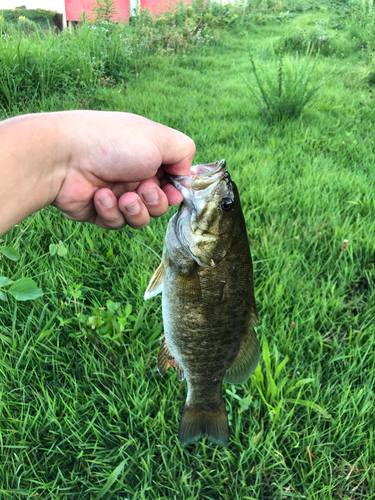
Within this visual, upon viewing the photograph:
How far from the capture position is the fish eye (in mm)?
1377

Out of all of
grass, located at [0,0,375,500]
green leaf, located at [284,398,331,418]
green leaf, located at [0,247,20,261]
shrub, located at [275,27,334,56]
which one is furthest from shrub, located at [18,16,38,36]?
green leaf, located at [284,398,331,418]

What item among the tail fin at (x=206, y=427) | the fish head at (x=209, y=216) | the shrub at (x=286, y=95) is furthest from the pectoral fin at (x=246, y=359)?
the shrub at (x=286, y=95)

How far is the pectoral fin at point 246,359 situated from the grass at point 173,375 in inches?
12.1

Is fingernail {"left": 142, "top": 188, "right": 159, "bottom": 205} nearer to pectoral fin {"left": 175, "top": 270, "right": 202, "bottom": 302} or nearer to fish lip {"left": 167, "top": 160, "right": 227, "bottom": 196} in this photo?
fish lip {"left": 167, "top": 160, "right": 227, "bottom": 196}

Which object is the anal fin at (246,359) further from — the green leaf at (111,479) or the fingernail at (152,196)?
the fingernail at (152,196)

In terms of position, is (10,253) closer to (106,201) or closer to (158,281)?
(106,201)

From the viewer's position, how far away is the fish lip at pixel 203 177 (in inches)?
53.5

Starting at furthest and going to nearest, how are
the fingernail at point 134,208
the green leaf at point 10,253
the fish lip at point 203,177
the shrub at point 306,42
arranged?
the shrub at point 306,42
the green leaf at point 10,253
the fingernail at point 134,208
the fish lip at point 203,177

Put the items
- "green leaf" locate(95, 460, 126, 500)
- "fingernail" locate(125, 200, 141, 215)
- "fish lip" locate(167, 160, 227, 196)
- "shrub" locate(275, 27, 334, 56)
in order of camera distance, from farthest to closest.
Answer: "shrub" locate(275, 27, 334, 56), "fingernail" locate(125, 200, 141, 215), "green leaf" locate(95, 460, 126, 500), "fish lip" locate(167, 160, 227, 196)

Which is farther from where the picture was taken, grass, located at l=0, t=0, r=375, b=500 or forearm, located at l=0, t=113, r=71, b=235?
grass, located at l=0, t=0, r=375, b=500

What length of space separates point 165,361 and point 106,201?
83cm

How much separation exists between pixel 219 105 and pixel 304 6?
1257cm

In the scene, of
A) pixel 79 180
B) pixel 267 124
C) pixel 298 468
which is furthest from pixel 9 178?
pixel 267 124

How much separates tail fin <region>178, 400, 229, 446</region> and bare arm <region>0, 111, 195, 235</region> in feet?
3.20
